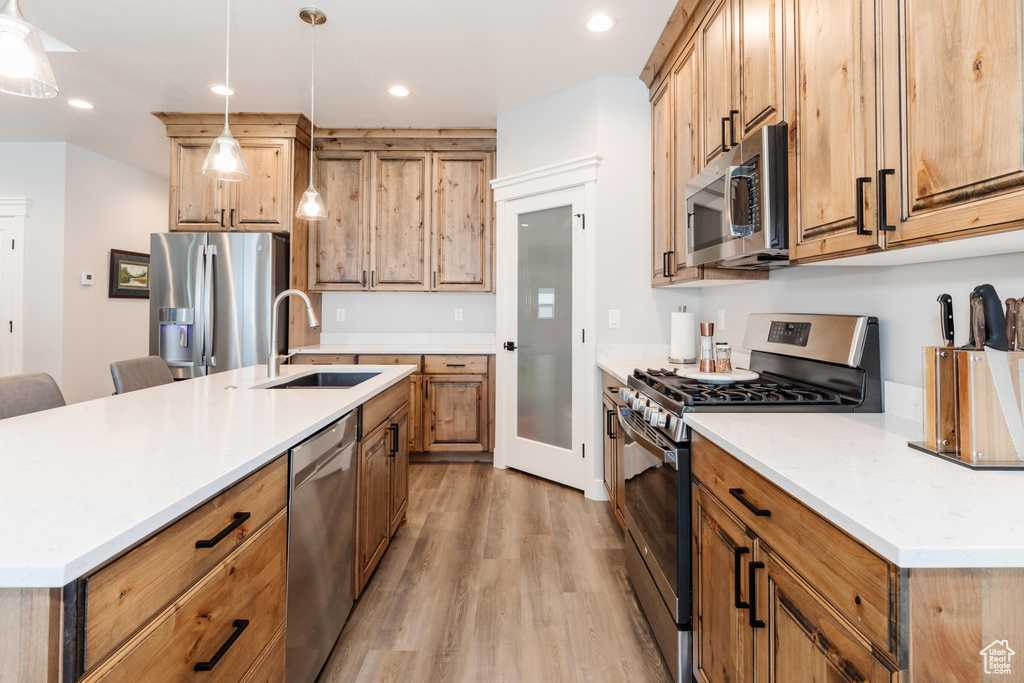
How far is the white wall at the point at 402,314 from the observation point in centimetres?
466

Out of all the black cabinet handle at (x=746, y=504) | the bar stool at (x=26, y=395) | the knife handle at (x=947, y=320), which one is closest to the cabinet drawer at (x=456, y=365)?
the bar stool at (x=26, y=395)

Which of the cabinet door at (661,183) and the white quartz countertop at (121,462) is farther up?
the cabinet door at (661,183)

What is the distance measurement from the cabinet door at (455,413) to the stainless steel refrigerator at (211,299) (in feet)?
4.31

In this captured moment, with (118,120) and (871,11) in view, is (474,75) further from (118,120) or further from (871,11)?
(118,120)

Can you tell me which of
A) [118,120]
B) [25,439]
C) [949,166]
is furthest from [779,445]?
[118,120]

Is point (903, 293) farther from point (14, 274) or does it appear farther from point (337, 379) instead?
point (14, 274)

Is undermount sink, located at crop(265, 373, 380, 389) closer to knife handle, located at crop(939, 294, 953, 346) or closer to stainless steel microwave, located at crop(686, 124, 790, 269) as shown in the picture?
stainless steel microwave, located at crop(686, 124, 790, 269)

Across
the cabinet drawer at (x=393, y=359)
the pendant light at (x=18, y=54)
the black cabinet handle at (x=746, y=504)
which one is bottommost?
the black cabinet handle at (x=746, y=504)

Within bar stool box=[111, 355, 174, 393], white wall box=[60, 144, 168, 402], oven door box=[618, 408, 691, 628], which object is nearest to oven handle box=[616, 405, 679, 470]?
oven door box=[618, 408, 691, 628]

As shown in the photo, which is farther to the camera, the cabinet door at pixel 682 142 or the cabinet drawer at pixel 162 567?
the cabinet door at pixel 682 142

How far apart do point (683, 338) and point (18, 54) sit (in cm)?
275

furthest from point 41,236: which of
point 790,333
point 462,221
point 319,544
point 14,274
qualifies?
point 790,333

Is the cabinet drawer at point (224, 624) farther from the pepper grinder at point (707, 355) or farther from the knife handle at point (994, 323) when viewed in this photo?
the pepper grinder at point (707, 355)

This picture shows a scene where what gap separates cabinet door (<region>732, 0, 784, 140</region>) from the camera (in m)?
1.69
